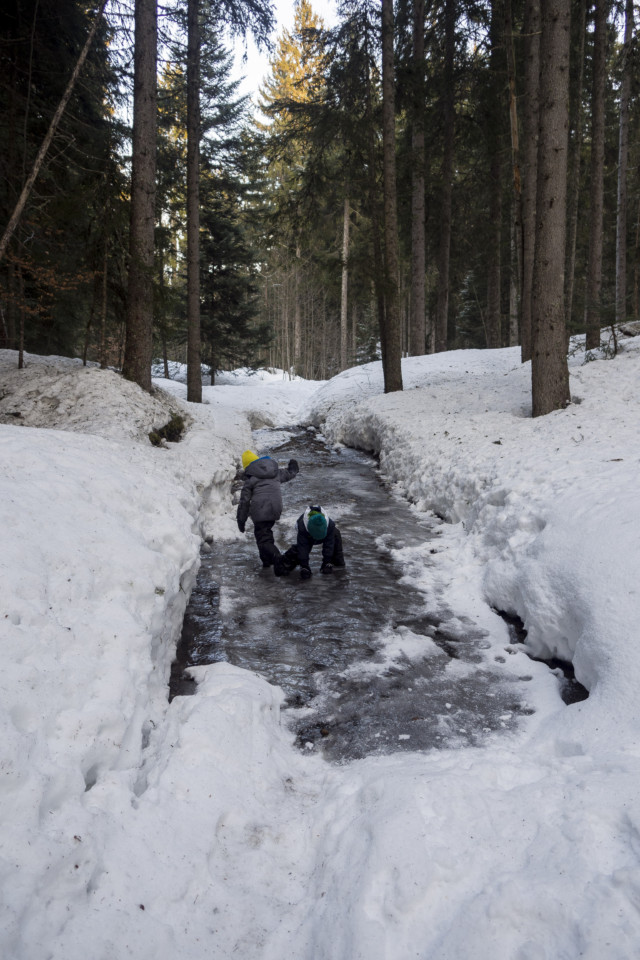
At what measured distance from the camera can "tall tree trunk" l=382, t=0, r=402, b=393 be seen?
13211 millimetres

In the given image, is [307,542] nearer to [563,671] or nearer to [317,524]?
[317,524]

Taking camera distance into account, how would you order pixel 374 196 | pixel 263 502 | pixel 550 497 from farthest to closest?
pixel 374 196 < pixel 263 502 < pixel 550 497

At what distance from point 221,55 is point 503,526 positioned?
1839 centimetres

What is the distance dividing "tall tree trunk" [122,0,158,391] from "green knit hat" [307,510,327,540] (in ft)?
19.9

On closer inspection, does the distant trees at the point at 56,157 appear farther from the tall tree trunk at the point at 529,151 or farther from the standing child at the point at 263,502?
the tall tree trunk at the point at 529,151

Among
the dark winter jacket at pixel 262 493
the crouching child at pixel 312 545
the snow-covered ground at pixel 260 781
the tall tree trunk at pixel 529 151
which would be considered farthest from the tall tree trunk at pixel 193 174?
the snow-covered ground at pixel 260 781

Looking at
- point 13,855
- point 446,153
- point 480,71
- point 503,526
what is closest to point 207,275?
point 446,153

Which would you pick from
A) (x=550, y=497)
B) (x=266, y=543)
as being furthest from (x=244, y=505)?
(x=550, y=497)

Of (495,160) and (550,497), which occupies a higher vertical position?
(495,160)

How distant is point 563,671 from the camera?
4.32 metres

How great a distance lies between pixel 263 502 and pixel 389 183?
11087mm

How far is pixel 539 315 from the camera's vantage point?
8.62 metres


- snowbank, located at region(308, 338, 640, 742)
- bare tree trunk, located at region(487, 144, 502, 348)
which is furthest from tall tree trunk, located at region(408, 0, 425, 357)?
snowbank, located at region(308, 338, 640, 742)

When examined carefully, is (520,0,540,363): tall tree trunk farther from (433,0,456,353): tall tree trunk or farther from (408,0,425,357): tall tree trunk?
(433,0,456,353): tall tree trunk
